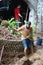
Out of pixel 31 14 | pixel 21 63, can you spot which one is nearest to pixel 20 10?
pixel 31 14

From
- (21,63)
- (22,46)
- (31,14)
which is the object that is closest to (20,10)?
(31,14)

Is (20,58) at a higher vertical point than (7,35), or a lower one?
lower

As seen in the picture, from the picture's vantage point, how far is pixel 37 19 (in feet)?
Answer: 55.8

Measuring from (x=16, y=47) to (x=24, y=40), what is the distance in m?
0.40

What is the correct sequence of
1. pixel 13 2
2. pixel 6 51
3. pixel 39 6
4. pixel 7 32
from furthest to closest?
pixel 13 2, pixel 39 6, pixel 7 32, pixel 6 51

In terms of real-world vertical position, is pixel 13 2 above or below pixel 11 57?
above

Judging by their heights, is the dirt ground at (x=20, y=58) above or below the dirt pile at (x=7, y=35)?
below

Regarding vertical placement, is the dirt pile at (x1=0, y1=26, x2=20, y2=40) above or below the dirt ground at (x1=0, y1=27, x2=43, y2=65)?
above

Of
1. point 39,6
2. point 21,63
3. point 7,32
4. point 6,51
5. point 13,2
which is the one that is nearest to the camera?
point 21,63

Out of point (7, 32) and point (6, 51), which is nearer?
point (6, 51)

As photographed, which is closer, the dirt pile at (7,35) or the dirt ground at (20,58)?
the dirt ground at (20,58)

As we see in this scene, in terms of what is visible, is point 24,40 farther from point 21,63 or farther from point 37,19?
point 37,19

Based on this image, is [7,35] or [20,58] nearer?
[20,58]

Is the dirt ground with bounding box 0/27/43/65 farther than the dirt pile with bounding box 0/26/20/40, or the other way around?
the dirt pile with bounding box 0/26/20/40
